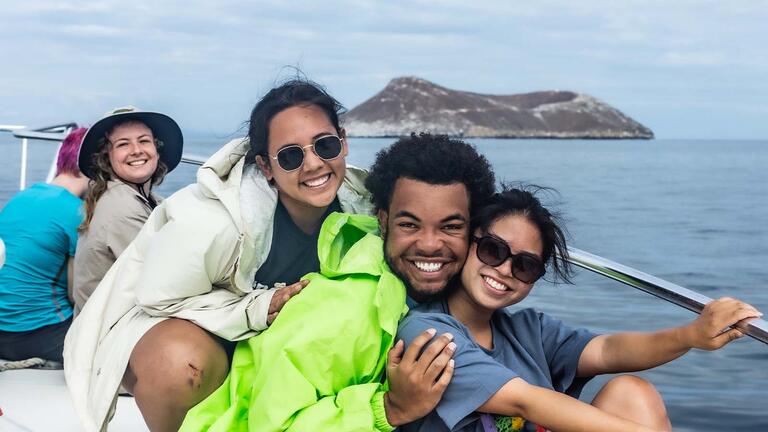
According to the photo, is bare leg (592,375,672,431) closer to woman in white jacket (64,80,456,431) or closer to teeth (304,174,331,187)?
woman in white jacket (64,80,456,431)

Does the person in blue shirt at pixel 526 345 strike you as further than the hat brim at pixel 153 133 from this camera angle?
No

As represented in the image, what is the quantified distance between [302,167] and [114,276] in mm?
574

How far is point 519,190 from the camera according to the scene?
2410mm

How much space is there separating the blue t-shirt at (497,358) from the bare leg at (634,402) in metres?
0.17

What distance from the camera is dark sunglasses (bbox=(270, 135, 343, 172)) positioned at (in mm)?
2516

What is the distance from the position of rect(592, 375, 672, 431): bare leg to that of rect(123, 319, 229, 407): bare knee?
2.80ft

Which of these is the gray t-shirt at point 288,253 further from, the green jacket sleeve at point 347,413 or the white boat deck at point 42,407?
the white boat deck at point 42,407

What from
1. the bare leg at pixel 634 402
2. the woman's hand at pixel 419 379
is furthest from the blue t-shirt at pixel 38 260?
the bare leg at pixel 634 402

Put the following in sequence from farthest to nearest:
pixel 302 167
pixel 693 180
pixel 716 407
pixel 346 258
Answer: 1. pixel 693 180
2. pixel 716 407
3. pixel 302 167
4. pixel 346 258

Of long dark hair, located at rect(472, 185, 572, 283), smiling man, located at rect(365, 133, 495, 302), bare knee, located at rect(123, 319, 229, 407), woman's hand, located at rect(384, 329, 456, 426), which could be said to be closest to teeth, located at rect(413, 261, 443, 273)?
smiling man, located at rect(365, 133, 495, 302)

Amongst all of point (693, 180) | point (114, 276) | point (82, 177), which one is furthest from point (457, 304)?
point (693, 180)

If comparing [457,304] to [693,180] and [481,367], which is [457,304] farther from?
[693,180]

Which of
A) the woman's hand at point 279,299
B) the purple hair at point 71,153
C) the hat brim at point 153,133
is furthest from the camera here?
the purple hair at point 71,153

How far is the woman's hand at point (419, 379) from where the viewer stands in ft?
6.72
